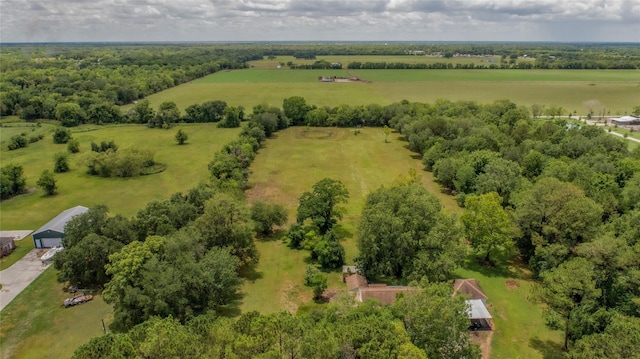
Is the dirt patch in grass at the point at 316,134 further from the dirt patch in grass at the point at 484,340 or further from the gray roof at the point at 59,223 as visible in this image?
the dirt patch in grass at the point at 484,340

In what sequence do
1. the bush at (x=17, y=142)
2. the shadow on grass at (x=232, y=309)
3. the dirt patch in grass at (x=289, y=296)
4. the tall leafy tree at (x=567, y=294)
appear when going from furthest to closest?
the bush at (x=17, y=142), the dirt patch in grass at (x=289, y=296), the shadow on grass at (x=232, y=309), the tall leafy tree at (x=567, y=294)

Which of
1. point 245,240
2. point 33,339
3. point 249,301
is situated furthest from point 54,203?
point 249,301

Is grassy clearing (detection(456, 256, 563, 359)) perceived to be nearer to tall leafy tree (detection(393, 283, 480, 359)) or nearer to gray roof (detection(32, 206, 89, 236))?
tall leafy tree (detection(393, 283, 480, 359))

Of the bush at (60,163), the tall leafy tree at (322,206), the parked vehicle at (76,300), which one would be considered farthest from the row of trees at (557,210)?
the bush at (60,163)

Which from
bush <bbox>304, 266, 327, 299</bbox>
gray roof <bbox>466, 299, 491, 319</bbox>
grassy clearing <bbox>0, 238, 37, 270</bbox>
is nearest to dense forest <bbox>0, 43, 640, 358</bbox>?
bush <bbox>304, 266, 327, 299</bbox>

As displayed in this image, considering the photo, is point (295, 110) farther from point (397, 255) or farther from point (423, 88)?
point (397, 255)

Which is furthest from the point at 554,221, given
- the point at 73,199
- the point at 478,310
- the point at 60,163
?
the point at 60,163
